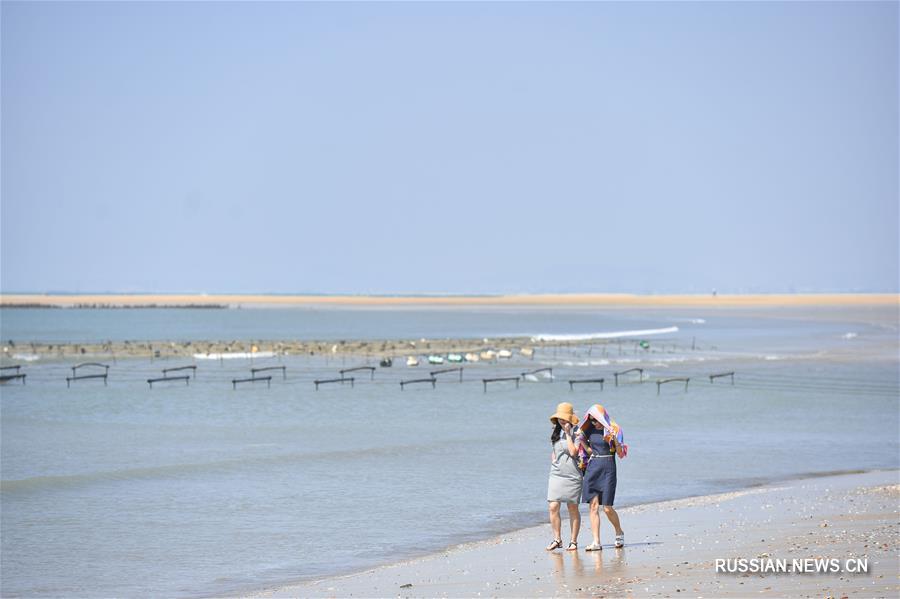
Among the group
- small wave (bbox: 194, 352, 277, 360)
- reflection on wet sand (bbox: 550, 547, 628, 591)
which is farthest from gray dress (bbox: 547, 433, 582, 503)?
small wave (bbox: 194, 352, 277, 360)

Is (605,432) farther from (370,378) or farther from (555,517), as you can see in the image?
(370,378)

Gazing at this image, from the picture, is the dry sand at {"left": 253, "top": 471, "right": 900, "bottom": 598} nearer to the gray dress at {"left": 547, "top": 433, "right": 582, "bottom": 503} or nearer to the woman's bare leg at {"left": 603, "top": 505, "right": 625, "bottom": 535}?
the woman's bare leg at {"left": 603, "top": 505, "right": 625, "bottom": 535}

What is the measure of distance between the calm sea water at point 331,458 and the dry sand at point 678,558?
129 cm

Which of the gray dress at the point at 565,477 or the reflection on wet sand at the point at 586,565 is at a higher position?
the gray dress at the point at 565,477

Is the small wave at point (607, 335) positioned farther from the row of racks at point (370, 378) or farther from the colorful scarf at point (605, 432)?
the colorful scarf at point (605, 432)

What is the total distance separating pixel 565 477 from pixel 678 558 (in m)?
1.54

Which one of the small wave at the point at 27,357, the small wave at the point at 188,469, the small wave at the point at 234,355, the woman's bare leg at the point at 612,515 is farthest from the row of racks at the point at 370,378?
the woman's bare leg at the point at 612,515

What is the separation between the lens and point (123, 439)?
88.0 feet

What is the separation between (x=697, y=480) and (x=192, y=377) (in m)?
31.0

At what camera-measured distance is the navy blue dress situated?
11617mm

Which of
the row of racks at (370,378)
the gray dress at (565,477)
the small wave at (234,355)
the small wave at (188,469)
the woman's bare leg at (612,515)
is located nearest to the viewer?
the gray dress at (565,477)

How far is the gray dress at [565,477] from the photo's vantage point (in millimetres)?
11734

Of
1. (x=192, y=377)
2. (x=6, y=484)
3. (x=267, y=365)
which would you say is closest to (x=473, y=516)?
(x=6, y=484)

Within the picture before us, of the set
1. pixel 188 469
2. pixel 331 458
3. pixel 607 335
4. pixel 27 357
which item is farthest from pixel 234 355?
pixel 188 469
